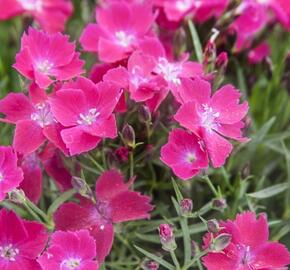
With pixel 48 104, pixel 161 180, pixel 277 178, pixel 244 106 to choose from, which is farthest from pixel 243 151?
pixel 48 104

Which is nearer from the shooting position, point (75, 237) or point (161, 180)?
point (75, 237)

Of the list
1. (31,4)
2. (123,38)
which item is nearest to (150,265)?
(123,38)

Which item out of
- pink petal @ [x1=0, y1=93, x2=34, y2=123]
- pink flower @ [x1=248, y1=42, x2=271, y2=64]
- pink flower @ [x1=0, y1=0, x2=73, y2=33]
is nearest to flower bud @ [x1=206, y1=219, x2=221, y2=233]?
pink petal @ [x1=0, y1=93, x2=34, y2=123]

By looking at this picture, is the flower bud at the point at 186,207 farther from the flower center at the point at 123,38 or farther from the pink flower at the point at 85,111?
the flower center at the point at 123,38

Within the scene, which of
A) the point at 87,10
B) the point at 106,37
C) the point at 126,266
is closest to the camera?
the point at 126,266

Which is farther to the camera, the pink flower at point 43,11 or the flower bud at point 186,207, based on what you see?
the pink flower at point 43,11

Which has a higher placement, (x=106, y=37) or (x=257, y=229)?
(x=106, y=37)

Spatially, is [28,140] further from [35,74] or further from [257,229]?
[257,229]

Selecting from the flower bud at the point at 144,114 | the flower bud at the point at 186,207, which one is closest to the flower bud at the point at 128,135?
the flower bud at the point at 144,114
